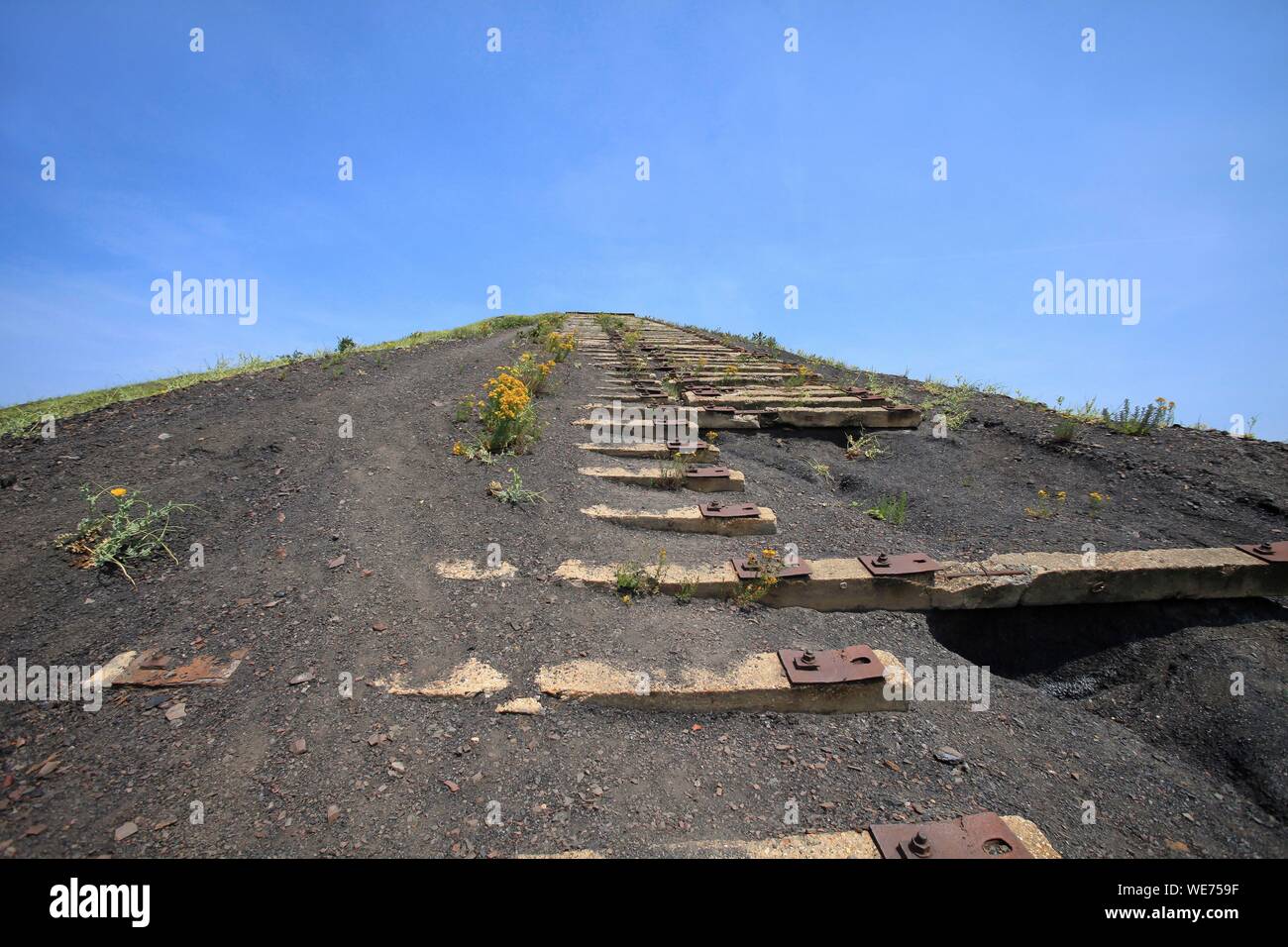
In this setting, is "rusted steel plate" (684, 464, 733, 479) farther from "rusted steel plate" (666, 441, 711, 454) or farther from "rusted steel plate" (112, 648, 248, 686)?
"rusted steel plate" (112, 648, 248, 686)

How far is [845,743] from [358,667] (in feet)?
7.44

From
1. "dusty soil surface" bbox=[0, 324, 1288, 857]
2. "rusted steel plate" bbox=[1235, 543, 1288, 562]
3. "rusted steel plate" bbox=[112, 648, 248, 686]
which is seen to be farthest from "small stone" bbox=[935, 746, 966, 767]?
"rusted steel plate" bbox=[112, 648, 248, 686]

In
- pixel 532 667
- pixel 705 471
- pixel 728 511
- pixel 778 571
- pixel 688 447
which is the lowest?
pixel 532 667

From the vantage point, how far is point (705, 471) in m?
4.62

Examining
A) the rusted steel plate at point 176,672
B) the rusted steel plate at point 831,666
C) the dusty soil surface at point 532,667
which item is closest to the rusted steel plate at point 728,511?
the dusty soil surface at point 532,667

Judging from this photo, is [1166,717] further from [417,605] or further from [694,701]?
[417,605]

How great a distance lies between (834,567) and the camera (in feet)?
11.0

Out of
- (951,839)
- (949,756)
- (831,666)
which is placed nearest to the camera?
(951,839)

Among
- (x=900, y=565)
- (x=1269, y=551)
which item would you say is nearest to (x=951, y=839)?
(x=900, y=565)

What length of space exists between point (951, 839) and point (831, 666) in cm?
81

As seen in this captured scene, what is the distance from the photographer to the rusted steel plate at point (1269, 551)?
11.0 feet

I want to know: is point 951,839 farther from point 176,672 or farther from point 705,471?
point 176,672

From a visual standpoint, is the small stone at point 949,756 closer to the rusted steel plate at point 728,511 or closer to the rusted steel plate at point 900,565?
the rusted steel plate at point 900,565
